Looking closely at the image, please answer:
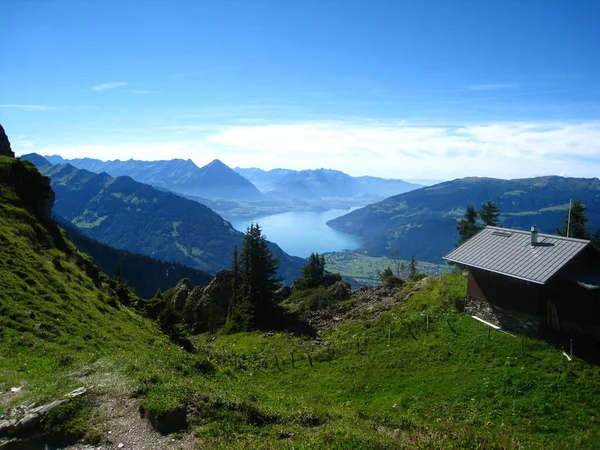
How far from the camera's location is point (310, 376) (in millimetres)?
26016

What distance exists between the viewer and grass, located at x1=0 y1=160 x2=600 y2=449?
12992mm

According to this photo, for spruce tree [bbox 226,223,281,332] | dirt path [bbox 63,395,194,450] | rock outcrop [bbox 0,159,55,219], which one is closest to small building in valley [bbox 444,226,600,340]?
dirt path [bbox 63,395,194,450]

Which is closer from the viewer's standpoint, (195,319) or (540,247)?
(540,247)

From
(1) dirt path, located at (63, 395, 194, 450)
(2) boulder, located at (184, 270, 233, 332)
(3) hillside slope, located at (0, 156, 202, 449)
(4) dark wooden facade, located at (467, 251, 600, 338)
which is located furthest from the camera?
(2) boulder, located at (184, 270, 233, 332)

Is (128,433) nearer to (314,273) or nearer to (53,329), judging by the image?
(53,329)

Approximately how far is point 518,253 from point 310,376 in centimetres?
1619

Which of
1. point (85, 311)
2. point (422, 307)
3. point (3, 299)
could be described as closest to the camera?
point (3, 299)

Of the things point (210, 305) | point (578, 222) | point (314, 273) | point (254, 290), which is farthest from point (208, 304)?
point (578, 222)

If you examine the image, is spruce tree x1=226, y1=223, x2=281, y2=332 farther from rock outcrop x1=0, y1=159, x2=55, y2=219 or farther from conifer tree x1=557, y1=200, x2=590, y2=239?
conifer tree x1=557, y1=200, x2=590, y2=239

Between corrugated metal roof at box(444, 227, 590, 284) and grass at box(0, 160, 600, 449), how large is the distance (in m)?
3.95

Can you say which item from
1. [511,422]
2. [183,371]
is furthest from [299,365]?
[511,422]

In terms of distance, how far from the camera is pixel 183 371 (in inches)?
767

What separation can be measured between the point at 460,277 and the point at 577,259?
1368 cm

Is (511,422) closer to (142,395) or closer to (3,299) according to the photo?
(142,395)
